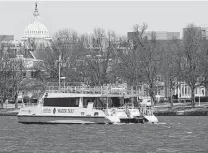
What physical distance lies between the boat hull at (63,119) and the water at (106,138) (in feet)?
5.98

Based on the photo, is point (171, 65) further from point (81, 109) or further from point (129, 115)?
point (81, 109)

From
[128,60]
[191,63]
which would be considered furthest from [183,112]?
[128,60]

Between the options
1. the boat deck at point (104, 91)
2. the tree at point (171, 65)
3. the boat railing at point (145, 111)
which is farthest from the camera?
the tree at point (171, 65)

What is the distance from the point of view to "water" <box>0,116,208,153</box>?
73288 millimetres

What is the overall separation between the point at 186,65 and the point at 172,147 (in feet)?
235

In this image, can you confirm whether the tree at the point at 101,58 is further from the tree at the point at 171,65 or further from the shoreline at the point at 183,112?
the shoreline at the point at 183,112

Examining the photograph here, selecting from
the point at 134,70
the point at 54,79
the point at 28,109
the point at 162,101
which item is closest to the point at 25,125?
the point at 28,109

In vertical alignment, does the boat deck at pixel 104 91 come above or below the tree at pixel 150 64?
below

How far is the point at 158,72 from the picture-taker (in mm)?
146375

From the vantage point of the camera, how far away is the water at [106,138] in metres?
73.3

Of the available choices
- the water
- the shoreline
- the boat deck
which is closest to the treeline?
the shoreline

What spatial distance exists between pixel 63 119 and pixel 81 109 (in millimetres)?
2061

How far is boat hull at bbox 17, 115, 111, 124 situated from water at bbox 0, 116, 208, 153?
1.82 meters

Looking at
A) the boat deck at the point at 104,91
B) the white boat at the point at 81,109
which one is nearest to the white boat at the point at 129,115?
the white boat at the point at 81,109
